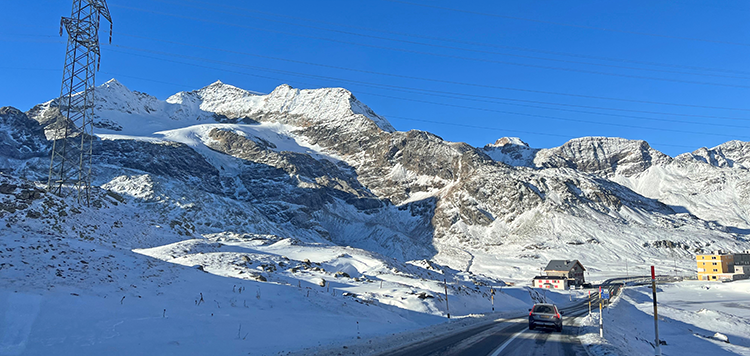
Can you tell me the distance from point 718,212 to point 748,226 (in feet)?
61.5

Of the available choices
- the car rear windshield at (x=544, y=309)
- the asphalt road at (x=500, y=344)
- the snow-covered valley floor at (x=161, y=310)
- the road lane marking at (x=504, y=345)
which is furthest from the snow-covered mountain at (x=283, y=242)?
the car rear windshield at (x=544, y=309)

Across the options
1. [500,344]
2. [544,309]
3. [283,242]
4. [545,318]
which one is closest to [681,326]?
[544,309]

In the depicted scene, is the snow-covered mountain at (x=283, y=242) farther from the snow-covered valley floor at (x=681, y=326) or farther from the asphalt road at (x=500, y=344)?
the snow-covered valley floor at (x=681, y=326)

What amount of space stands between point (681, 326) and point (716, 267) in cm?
9082

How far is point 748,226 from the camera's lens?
176 meters

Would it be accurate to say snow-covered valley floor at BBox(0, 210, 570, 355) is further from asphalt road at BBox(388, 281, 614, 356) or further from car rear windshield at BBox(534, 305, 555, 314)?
car rear windshield at BBox(534, 305, 555, 314)

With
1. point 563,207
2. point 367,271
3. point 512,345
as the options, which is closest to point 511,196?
point 563,207

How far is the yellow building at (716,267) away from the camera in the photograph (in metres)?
104

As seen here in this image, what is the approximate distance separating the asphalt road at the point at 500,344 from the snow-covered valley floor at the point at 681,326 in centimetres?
93

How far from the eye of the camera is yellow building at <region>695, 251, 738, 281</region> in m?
104

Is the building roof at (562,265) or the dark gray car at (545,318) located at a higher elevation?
the building roof at (562,265)

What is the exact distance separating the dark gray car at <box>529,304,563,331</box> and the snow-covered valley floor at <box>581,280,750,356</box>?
1261 mm

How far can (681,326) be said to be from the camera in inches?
1438

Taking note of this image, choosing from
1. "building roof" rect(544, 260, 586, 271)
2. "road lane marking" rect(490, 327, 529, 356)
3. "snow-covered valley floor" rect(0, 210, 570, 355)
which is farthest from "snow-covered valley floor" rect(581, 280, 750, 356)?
"building roof" rect(544, 260, 586, 271)
